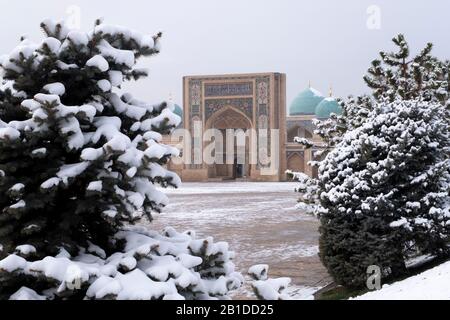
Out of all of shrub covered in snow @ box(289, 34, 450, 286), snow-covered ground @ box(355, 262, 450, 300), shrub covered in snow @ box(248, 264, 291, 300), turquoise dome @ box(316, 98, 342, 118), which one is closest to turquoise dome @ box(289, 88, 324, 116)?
turquoise dome @ box(316, 98, 342, 118)

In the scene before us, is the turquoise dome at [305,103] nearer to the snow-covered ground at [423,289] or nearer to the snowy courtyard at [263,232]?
the snowy courtyard at [263,232]

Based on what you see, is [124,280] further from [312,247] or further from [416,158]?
[312,247]

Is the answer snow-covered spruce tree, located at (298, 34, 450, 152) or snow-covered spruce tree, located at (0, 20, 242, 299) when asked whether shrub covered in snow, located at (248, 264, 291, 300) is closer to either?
snow-covered spruce tree, located at (0, 20, 242, 299)

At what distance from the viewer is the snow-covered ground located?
3740 mm

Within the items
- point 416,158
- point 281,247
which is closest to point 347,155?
point 416,158

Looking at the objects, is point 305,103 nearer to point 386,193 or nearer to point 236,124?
point 236,124

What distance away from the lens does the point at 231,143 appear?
35188mm

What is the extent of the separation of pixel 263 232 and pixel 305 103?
101 ft

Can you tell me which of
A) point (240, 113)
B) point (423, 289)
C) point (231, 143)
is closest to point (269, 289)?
point (423, 289)

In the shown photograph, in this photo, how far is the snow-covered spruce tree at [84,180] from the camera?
90.6 inches

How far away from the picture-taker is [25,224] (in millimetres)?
2441

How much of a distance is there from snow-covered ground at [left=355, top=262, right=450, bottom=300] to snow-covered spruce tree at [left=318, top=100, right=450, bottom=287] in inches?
25.9

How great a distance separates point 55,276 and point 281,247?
682cm

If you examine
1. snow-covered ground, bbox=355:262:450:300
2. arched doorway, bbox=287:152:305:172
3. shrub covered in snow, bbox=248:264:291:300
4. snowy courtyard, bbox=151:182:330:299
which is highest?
shrub covered in snow, bbox=248:264:291:300
